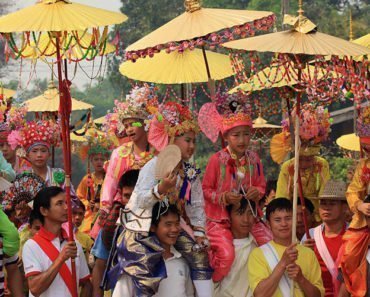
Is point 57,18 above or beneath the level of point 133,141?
above

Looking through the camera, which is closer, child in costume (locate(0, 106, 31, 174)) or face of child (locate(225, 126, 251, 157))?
face of child (locate(225, 126, 251, 157))

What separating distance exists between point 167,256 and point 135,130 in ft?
4.98

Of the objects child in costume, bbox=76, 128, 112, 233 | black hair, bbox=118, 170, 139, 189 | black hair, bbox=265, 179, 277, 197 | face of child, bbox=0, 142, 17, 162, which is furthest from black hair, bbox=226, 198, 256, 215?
child in costume, bbox=76, 128, 112, 233

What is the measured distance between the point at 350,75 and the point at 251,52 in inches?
33.7

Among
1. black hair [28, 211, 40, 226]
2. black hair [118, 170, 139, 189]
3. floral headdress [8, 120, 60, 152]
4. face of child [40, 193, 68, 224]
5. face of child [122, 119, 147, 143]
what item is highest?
face of child [122, 119, 147, 143]

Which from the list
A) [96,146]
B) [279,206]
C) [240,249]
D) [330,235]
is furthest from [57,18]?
[96,146]

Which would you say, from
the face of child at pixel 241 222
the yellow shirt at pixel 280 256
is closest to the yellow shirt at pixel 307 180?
the face of child at pixel 241 222

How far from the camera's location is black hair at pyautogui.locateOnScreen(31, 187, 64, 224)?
25.5 ft

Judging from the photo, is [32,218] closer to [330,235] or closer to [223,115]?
[223,115]

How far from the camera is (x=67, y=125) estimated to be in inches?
302

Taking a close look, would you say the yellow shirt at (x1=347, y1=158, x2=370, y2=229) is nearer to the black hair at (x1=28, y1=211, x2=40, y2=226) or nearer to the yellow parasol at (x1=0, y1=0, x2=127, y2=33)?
the yellow parasol at (x1=0, y1=0, x2=127, y2=33)

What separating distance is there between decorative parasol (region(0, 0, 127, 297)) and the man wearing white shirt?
1.26 metres

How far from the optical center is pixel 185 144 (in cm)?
769

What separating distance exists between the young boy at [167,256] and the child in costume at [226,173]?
2.19 ft
